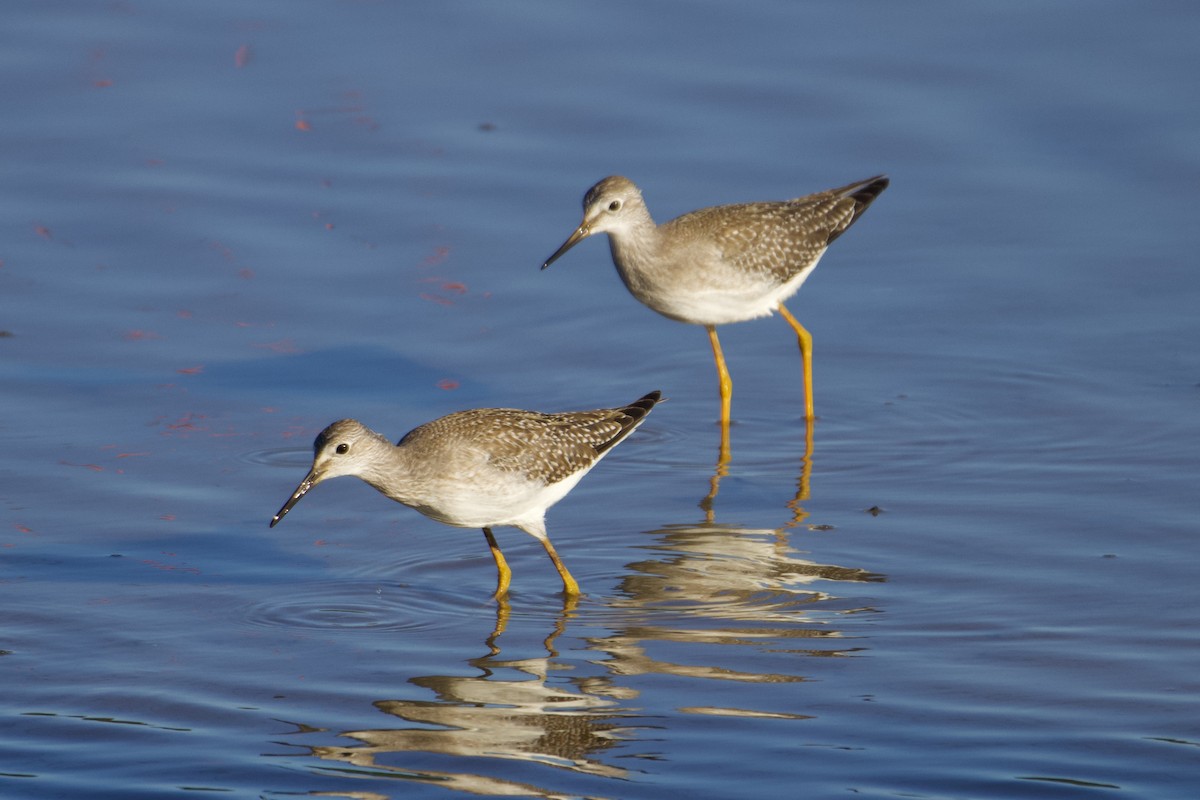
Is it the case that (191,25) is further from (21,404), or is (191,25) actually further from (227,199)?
(21,404)

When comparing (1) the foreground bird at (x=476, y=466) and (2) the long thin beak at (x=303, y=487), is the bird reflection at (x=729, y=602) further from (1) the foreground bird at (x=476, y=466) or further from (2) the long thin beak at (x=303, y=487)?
(2) the long thin beak at (x=303, y=487)

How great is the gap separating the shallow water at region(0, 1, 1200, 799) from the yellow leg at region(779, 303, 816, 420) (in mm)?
133

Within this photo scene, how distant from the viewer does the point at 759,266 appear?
41.1 ft

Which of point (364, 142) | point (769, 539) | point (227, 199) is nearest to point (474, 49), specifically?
point (364, 142)

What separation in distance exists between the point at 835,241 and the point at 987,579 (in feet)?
17.5

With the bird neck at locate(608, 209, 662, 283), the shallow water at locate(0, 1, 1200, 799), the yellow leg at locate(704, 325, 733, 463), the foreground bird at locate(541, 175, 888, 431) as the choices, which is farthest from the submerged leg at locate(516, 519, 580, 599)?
the bird neck at locate(608, 209, 662, 283)

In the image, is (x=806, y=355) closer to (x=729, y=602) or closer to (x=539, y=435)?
(x=539, y=435)

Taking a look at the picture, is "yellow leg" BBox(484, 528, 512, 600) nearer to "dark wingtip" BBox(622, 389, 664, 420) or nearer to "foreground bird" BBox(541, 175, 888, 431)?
"dark wingtip" BBox(622, 389, 664, 420)

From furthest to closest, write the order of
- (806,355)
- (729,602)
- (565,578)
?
(806,355)
(565,578)
(729,602)

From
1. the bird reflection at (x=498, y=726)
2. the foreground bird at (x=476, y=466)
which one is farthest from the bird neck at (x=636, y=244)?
the bird reflection at (x=498, y=726)

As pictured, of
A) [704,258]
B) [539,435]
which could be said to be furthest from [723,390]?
[539,435]

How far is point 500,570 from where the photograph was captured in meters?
9.45

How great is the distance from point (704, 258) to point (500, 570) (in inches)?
144

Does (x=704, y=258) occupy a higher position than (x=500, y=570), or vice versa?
(x=704, y=258)
